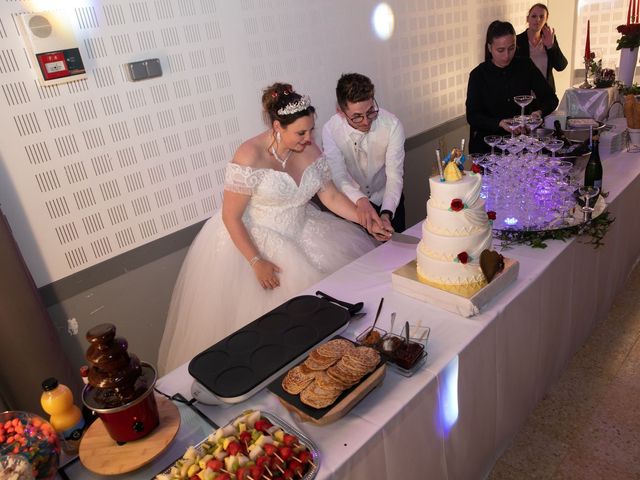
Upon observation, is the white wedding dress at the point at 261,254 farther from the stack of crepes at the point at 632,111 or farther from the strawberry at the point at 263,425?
the stack of crepes at the point at 632,111

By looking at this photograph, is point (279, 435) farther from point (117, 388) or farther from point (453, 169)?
point (453, 169)

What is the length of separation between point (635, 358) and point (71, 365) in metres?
2.78

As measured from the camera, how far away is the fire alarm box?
6.65ft

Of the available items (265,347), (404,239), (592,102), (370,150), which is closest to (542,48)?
(592,102)

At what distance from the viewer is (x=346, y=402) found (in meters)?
1.18

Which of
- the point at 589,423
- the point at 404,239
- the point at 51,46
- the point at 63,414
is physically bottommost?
the point at 589,423

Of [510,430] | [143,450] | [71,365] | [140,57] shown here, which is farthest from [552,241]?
[71,365]

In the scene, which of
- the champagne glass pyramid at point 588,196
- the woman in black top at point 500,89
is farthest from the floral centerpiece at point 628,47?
the champagne glass pyramid at point 588,196

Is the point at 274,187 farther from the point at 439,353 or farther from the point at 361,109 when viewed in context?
the point at 439,353

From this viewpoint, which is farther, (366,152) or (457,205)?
(366,152)

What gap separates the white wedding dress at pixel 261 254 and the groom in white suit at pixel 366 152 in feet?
0.72

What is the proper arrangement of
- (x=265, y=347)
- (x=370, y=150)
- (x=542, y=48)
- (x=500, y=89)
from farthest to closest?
(x=542, y=48) → (x=500, y=89) → (x=370, y=150) → (x=265, y=347)

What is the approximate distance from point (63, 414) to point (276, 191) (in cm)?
130

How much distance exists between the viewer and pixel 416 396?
129 cm
